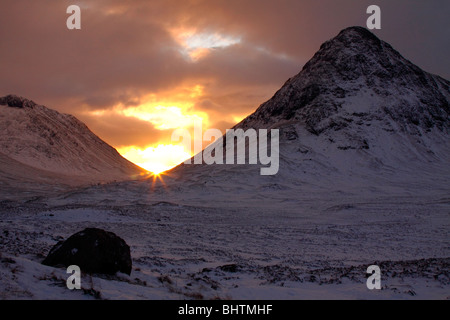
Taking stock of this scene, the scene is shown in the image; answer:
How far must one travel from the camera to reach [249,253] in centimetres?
1650

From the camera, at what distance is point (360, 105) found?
265ft

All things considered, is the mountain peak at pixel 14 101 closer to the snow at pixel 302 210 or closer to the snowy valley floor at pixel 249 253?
the snow at pixel 302 210

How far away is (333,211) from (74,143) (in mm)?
107853

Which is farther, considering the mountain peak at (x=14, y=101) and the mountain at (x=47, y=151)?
the mountain peak at (x=14, y=101)

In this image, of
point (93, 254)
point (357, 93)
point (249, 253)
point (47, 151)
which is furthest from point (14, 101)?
point (93, 254)

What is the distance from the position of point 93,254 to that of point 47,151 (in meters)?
109

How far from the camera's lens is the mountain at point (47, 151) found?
8919cm

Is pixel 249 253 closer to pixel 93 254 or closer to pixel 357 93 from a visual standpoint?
pixel 93 254

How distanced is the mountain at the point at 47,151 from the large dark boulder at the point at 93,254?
233 ft

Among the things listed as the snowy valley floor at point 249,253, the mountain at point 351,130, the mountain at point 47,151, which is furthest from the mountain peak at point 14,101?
the snowy valley floor at point 249,253

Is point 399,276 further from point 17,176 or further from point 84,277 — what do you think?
point 17,176

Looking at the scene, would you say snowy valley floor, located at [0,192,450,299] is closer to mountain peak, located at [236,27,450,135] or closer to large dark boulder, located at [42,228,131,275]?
large dark boulder, located at [42,228,131,275]

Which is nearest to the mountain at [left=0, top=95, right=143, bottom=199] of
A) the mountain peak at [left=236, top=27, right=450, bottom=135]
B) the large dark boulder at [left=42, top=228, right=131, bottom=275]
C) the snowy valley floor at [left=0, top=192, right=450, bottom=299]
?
the mountain peak at [left=236, top=27, right=450, bottom=135]
